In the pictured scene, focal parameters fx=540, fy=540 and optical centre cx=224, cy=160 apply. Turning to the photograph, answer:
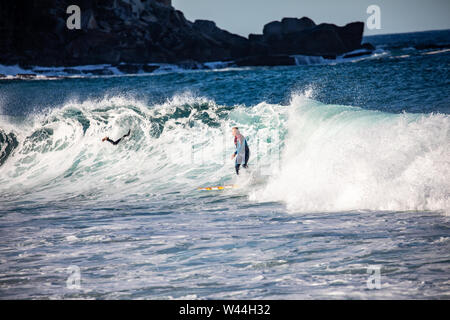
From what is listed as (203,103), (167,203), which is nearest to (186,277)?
(167,203)

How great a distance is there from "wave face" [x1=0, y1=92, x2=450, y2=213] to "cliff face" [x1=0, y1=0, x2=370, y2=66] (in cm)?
8696

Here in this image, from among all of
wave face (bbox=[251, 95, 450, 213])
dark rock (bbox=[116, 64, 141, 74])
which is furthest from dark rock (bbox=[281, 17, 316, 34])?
wave face (bbox=[251, 95, 450, 213])

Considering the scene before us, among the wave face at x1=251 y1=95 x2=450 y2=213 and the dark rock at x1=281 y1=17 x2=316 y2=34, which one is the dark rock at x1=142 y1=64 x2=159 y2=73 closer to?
the dark rock at x1=281 y1=17 x2=316 y2=34

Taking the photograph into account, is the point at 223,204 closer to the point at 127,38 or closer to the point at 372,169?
the point at 372,169

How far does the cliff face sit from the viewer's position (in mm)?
106500

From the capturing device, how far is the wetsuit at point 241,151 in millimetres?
12953

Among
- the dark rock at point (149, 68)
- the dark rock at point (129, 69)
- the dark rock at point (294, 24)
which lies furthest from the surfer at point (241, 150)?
the dark rock at point (294, 24)

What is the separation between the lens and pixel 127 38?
11069 centimetres

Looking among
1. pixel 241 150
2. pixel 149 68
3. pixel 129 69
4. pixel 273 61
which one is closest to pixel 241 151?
pixel 241 150

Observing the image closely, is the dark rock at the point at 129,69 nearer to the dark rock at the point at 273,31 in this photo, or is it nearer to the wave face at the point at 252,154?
the dark rock at the point at 273,31

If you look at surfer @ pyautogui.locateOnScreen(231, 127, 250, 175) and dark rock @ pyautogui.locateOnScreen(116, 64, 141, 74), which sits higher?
dark rock @ pyautogui.locateOnScreen(116, 64, 141, 74)
